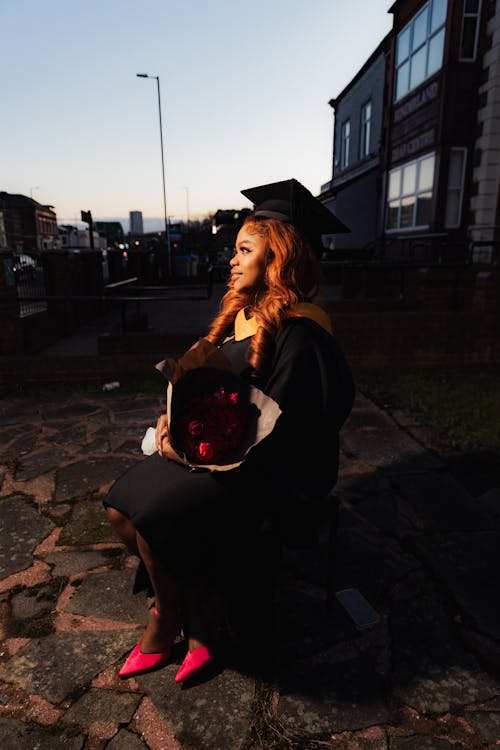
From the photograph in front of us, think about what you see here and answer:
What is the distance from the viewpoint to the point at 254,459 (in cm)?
193

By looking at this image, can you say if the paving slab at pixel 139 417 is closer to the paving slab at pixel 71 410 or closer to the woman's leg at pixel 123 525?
the paving slab at pixel 71 410

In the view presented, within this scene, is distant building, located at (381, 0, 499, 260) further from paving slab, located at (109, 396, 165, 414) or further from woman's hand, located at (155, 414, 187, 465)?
woman's hand, located at (155, 414, 187, 465)

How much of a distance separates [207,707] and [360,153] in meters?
21.8

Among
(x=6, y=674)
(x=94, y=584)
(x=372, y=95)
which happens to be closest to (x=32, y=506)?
(x=94, y=584)

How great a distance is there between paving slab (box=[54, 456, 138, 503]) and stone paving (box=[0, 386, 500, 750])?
19 mm

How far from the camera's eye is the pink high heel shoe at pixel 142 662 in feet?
6.95

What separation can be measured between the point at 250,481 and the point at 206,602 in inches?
25.4

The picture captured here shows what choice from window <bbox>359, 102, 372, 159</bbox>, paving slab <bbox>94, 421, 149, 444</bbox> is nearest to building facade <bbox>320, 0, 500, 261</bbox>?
window <bbox>359, 102, 372, 159</bbox>

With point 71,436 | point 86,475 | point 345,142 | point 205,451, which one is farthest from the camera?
point 345,142

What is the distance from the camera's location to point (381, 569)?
2826mm

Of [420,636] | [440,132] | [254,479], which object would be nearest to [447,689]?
[420,636]

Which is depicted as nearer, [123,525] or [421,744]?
[421,744]

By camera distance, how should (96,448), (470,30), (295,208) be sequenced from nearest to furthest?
(295,208), (96,448), (470,30)

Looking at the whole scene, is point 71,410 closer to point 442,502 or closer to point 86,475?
point 86,475
